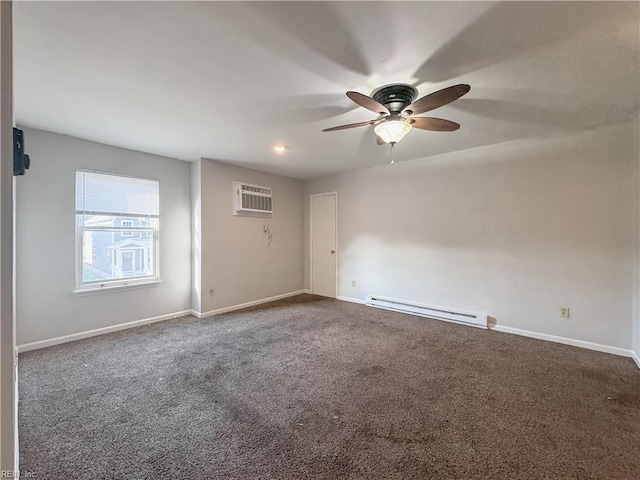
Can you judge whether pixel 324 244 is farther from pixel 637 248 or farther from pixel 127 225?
pixel 637 248

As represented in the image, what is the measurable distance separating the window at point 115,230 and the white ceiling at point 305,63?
0.76 metres

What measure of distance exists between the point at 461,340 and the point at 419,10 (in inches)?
130

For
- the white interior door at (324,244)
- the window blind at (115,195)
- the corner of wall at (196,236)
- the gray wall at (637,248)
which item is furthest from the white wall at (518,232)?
the window blind at (115,195)

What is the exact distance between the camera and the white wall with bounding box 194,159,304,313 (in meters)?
4.34

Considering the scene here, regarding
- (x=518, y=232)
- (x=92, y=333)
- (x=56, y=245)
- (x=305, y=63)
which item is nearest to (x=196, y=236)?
(x=56, y=245)

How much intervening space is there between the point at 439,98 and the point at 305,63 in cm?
94

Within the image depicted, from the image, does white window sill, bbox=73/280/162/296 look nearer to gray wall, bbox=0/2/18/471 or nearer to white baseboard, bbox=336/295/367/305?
white baseboard, bbox=336/295/367/305

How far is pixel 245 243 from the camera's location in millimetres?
4852

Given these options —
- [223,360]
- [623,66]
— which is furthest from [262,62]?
[223,360]

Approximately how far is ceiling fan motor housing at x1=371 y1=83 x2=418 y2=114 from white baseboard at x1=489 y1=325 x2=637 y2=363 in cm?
318

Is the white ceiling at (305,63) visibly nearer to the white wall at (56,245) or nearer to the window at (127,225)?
the white wall at (56,245)

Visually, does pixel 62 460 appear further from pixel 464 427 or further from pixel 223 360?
pixel 464 427

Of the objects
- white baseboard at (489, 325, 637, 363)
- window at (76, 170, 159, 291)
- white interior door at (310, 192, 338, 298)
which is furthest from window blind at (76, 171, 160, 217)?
white baseboard at (489, 325, 637, 363)

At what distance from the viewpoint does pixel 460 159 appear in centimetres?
398
